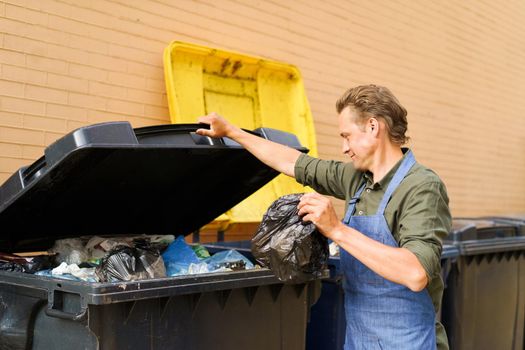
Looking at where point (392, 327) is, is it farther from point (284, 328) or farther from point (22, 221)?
point (22, 221)

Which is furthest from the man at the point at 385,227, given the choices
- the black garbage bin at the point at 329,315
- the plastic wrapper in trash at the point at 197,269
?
the black garbage bin at the point at 329,315

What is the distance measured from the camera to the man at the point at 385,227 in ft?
7.46

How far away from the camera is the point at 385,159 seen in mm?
2621

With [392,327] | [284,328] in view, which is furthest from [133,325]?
[392,327]

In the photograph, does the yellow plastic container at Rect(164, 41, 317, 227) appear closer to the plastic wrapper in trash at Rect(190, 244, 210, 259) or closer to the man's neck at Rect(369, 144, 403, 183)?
→ the plastic wrapper in trash at Rect(190, 244, 210, 259)

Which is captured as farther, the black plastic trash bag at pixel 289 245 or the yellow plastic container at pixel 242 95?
the yellow plastic container at pixel 242 95

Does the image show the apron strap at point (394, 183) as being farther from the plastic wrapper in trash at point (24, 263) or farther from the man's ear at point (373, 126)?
the plastic wrapper in trash at point (24, 263)

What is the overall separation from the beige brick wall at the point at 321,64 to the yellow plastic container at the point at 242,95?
0.72 feet

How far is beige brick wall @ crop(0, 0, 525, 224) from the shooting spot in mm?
4031

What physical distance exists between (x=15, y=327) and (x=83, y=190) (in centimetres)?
62

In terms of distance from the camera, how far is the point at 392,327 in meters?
2.55

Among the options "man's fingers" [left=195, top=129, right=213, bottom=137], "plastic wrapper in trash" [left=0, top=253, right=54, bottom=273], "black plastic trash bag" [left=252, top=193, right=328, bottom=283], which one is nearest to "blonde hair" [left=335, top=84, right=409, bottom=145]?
"black plastic trash bag" [left=252, top=193, right=328, bottom=283]

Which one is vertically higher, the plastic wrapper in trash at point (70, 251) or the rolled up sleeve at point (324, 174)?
the rolled up sleeve at point (324, 174)

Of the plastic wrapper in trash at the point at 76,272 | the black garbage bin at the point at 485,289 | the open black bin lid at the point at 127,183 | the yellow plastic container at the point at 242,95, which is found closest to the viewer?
the open black bin lid at the point at 127,183
